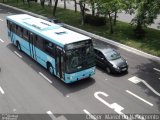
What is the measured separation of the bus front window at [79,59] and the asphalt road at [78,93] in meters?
1.59

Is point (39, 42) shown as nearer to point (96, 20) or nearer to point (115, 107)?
point (115, 107)

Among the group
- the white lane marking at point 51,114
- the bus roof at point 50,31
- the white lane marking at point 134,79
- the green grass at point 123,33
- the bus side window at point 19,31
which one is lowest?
the white lane marking at point 51,114

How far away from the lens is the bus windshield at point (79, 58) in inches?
689

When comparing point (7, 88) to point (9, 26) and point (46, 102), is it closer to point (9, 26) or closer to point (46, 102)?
point (46, 102)

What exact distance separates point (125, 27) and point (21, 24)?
1504cm

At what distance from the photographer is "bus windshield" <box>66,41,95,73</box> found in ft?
57.4

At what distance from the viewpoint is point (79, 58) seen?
17.9 m

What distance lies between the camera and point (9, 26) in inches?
1051

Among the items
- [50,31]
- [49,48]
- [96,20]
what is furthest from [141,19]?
[49,48]

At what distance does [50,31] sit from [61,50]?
11.3ft

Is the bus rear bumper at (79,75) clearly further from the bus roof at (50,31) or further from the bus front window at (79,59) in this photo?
the bus roof at (50,31)

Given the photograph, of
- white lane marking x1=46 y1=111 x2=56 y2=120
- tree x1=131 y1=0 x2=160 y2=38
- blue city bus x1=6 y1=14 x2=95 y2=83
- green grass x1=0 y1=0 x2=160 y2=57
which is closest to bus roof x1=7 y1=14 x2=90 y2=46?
blue city bus x1=6 y1=14 x2=95 y2=83

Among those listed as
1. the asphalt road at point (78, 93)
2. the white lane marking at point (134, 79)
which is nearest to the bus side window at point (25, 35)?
the asphalt road at point (78, 93)

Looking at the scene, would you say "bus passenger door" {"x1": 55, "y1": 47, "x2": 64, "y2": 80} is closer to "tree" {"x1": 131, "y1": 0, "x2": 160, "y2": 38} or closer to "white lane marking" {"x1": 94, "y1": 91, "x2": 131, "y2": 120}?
"white lane marking" {"x1": 94, "y1": 91, "x2": 131, "y2": 120}
